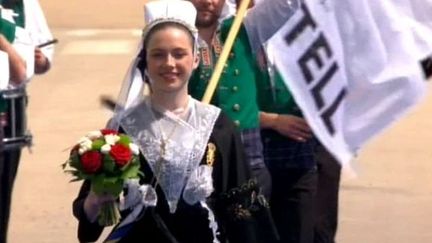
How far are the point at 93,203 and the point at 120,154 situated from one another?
0.20 m

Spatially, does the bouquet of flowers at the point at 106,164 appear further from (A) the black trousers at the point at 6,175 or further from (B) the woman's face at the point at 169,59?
(A) the black trousers at the point at 6,175

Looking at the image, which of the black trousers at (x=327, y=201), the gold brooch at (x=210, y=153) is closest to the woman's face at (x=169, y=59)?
the gold brooch at (x=210, y=153)

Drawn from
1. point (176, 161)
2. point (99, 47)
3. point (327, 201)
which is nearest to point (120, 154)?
point (176, 161)

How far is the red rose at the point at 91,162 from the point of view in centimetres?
500

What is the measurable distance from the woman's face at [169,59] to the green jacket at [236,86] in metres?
0.74

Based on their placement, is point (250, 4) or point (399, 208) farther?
point (399, 208)

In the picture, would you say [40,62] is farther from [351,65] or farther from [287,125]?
[351,65]

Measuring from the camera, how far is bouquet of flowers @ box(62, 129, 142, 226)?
4988mm

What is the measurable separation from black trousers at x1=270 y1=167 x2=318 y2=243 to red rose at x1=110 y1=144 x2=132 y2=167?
64.6 inches

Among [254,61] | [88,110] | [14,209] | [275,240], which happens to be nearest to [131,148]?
[275,240]

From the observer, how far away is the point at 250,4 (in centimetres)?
634

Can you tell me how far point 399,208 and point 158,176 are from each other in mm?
4667

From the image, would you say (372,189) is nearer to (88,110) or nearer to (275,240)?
(88,110)

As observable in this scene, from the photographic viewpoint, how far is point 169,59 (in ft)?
17.1
